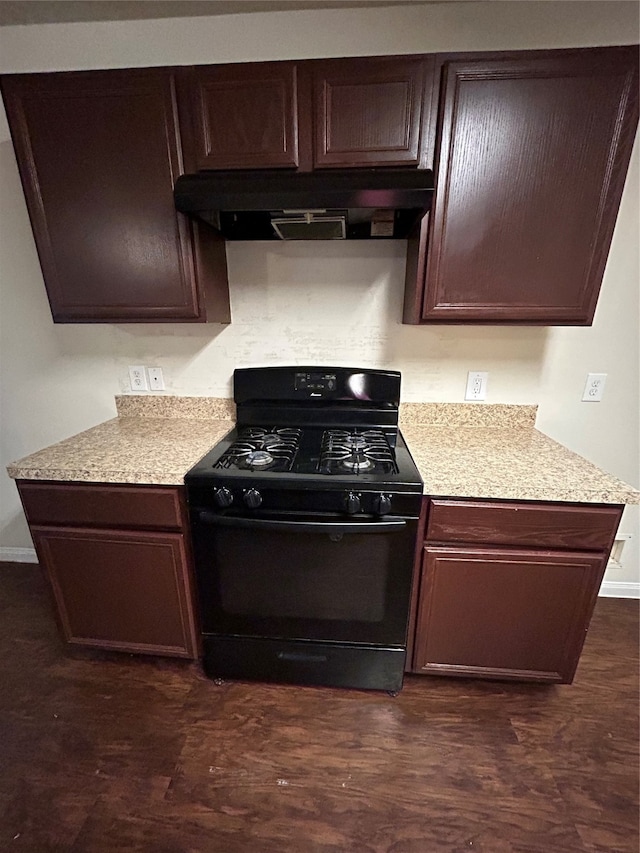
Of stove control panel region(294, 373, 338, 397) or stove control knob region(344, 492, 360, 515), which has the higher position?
stove control panel region(294, 373, 338, 397)

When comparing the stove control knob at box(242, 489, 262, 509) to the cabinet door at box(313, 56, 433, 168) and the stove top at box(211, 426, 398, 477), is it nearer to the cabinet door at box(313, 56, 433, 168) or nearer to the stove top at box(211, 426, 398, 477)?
the stove top at box(211, 426, 398, 477)

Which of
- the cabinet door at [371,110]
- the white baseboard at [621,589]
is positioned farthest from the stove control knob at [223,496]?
the white baseboard at [621,589]

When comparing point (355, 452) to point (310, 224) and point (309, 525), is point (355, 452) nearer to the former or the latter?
point (309, 525)

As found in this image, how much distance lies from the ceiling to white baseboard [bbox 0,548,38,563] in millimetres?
2518

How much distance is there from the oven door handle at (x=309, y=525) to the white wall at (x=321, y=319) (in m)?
0.75

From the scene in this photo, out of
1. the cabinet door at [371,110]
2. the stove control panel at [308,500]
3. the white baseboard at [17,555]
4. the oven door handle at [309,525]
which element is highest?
the cabinet door at [371,110]

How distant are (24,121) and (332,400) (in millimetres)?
1471

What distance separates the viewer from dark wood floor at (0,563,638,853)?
40.9 inches

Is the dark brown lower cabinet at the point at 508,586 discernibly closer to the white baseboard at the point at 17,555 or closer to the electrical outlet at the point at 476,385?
the electrical outlet at the point at 476,385

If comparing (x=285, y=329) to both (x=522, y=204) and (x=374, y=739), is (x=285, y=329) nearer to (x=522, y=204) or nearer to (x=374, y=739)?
(x=522, y=204)

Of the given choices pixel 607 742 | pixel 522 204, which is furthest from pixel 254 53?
pixel 607 742

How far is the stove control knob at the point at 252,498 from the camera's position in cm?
115

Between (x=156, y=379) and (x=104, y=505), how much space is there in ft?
2.43

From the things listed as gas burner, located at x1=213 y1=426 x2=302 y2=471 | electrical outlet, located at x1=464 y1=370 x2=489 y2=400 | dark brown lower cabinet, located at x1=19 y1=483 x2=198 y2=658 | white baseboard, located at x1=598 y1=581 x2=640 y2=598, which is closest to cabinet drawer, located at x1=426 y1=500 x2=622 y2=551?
gas burner, located at x1=213 y1=426 x2=302 y2=471
